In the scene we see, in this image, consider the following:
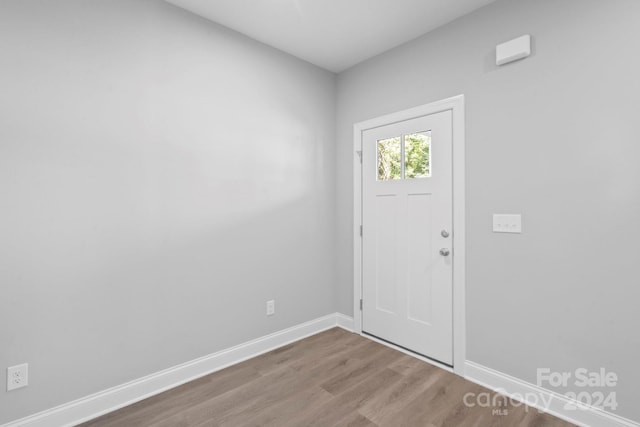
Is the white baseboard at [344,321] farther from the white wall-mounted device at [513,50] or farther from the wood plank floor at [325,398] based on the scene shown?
the white wall-mounted device at [513,50]

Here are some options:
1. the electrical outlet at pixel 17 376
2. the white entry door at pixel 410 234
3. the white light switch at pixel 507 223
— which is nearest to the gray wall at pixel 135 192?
the electrical outlet at pixel 17 376

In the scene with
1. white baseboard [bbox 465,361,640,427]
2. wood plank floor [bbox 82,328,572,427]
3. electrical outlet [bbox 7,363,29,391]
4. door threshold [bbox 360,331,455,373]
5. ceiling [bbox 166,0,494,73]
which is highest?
ceiling [bbox 166,0,494,73]

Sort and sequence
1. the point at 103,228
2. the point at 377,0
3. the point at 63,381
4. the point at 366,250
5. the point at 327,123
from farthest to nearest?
the point at 327,123
the point at 366,250
the point at 377,0
the point at 103,228
the point at 63,381

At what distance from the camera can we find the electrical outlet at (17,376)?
1.57 metres

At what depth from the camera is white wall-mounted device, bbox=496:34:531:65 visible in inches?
75.5

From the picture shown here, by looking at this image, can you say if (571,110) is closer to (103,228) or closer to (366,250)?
(366,250)

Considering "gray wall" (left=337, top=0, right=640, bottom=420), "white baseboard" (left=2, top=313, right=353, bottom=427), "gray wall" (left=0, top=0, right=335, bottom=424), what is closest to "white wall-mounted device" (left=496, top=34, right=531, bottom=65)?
"gray wall" (left=337, top=0, right=640, bottom=420)

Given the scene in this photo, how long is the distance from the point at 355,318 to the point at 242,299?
1.21m

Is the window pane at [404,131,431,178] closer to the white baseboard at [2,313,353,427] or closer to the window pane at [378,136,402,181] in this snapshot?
the window pane at [378,136,402,181]

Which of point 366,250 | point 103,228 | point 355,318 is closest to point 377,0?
point 366,250

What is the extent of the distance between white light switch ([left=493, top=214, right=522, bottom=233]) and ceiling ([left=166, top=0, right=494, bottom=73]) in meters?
1.52

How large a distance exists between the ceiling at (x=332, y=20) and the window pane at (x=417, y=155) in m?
0.86

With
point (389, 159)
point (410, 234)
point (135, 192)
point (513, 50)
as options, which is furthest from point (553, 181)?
point (135, 192)

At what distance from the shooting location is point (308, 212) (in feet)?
9.91
